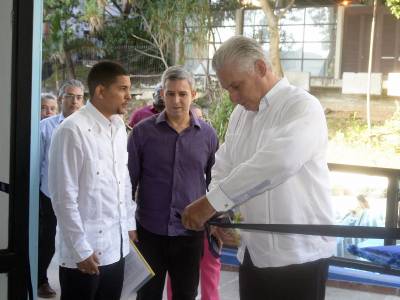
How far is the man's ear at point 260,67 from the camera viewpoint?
1432 mm

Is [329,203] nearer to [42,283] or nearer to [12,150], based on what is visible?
[12,150]

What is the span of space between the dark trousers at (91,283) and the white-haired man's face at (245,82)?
0.82 m

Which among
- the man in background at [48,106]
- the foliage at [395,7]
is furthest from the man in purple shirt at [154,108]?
the foliage at [395,7]

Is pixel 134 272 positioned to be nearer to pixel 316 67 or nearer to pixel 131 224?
pixel 131 224

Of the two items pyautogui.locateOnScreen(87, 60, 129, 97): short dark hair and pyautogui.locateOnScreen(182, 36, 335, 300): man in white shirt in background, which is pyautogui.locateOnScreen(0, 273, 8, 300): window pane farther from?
pyautogui.locateOnScreen(87, 60, 129, 97): short dark hair

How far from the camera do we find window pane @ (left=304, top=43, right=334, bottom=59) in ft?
17.4

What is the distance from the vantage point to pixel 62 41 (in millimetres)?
5805

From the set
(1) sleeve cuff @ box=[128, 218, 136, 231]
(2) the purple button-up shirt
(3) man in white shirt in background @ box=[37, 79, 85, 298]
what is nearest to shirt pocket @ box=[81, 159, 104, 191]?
(1) sleeve cuff @ box=[128, 218, 136, 231]

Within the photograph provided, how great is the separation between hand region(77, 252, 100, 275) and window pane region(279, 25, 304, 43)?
394cm

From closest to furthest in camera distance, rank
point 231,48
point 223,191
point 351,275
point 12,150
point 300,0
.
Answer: point 12,150, point 223,191, point 231,48, point 351,275, point 300,0

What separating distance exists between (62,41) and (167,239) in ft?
13.6

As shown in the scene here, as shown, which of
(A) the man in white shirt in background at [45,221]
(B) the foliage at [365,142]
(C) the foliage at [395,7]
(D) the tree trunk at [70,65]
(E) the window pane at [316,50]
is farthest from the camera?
(D) the tree trunk at [70,65]

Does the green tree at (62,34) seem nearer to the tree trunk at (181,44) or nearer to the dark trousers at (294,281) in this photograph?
the tree trunk at (181,44)

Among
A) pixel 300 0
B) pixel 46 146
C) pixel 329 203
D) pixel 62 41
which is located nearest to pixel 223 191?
pixel 329 203
